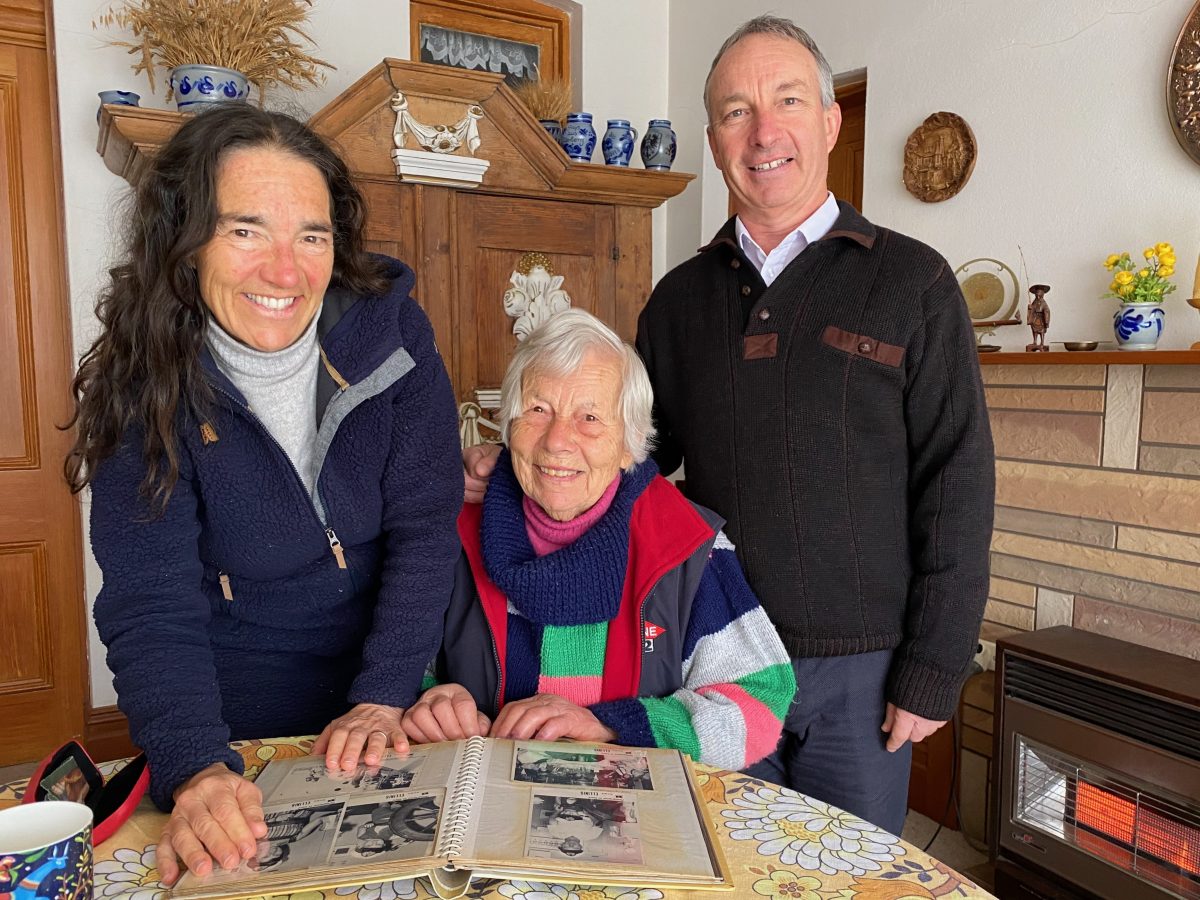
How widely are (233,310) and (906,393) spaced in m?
0.98

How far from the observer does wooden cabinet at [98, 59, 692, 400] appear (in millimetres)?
2717

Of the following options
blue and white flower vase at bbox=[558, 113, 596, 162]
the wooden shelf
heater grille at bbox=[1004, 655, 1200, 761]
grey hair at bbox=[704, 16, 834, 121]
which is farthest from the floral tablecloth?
blue and white flower vase at bbox=[558, 113, 596, 162]

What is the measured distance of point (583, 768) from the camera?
980 millimetres

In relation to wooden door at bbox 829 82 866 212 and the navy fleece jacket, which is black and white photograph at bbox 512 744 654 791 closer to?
the navy fleece jacket

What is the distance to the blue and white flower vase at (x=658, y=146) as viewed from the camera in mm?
3420

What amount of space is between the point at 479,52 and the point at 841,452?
3.09m

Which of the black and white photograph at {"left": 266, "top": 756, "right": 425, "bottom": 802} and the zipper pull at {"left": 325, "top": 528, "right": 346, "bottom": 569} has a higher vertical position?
the zipper pull at {"left": 325, "top": 528, "right": 346, "bottom": 569}

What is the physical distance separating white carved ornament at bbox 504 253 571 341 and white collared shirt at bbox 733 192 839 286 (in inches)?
65.9

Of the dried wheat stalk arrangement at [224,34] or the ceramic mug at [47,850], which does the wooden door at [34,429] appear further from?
the ceramic mug at [47,850]

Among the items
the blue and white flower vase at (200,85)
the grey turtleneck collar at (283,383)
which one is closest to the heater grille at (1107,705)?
the grey turtleneck collar at (283,383)

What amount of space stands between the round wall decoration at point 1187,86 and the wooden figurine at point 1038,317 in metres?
0.47

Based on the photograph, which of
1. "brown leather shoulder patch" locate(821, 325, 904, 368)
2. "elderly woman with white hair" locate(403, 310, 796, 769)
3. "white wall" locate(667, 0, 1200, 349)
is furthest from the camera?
"white wall" locate(667, 0, 1200, 349)

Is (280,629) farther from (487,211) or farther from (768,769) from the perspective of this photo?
(487,211)

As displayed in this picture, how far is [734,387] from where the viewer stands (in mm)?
1416
